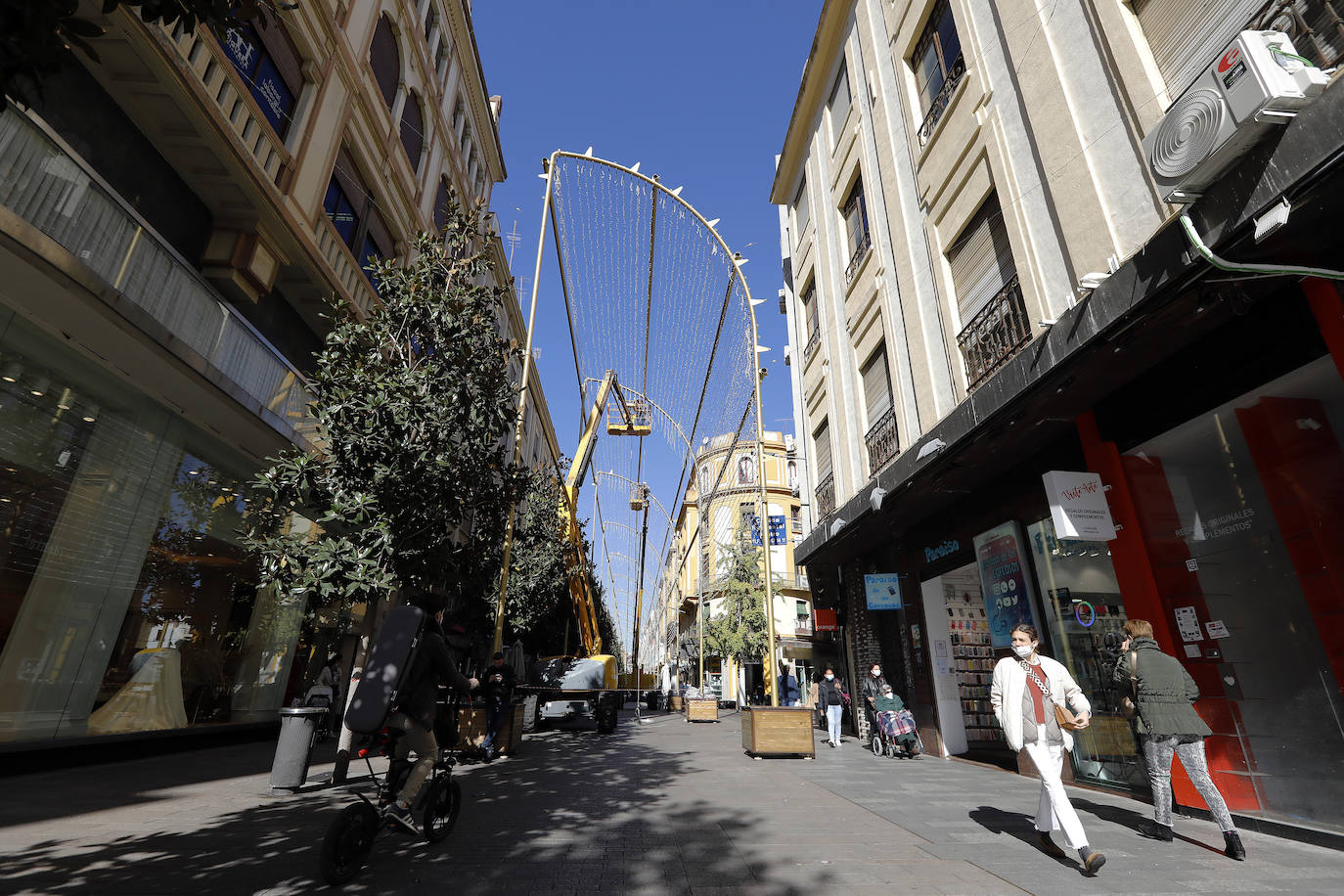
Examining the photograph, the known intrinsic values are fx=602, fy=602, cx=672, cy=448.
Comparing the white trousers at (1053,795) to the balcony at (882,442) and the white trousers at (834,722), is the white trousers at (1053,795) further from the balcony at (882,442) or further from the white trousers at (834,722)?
the white trousers at (834,722)

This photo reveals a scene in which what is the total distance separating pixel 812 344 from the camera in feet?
57.1

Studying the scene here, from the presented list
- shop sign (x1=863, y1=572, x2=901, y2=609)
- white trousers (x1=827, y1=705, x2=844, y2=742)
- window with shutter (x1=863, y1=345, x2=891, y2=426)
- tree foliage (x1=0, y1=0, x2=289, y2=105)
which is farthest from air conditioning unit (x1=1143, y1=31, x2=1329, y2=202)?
white trousers (x1=827, y1=705, x2=844, y2=742)

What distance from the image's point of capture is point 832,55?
16.0m

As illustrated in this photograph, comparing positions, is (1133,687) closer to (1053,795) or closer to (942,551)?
(1053,795)

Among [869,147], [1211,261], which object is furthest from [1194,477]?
[869,147]

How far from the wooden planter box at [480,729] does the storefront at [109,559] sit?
374cm

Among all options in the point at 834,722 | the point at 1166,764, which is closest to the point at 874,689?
the point at 834,722

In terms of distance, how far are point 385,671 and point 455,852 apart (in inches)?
63.1

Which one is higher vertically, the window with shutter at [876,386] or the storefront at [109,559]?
the window with shutter at [876,386]

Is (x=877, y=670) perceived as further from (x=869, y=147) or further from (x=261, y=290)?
(x=261, y=290)

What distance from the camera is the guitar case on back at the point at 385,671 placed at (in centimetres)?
402

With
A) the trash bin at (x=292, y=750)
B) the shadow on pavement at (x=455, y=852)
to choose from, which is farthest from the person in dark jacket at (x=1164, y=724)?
the trash bin at (x=292, y=750)

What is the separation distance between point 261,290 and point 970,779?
12988mm

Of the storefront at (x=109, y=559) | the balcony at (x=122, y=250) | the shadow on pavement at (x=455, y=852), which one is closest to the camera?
the shadow on pavement at (x=455, y=852)
